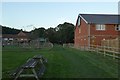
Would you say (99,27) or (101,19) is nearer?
(99,27)

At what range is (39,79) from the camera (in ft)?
34.2

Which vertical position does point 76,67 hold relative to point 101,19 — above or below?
below

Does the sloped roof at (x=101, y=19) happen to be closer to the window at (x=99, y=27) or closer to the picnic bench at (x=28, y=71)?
the window at (x=99, y=27)

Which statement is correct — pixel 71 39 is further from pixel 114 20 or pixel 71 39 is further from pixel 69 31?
pixel 114 20

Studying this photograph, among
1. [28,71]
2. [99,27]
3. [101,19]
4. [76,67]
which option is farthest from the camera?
[101,19]

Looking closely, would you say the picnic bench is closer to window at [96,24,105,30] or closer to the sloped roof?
window at [96,24,105,30]

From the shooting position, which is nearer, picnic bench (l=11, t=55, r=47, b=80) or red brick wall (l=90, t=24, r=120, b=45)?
picnic bench (l=11, t=55, r=47, b=80)

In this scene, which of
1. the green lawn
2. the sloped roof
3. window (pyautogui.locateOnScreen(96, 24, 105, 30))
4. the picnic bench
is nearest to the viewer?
the picnic bench

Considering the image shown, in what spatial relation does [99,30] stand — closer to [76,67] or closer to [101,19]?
[101,19]

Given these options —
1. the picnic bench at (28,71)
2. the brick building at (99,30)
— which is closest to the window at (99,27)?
the brick building at (99,30)

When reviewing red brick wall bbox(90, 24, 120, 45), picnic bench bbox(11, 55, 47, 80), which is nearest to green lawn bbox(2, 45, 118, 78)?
picnic bench bbox(11, 55, 47, 80)

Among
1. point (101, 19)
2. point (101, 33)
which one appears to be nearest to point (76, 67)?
point (101, 33)

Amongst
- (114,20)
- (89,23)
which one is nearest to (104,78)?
(89,23)

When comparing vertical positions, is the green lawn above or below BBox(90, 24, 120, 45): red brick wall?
below
